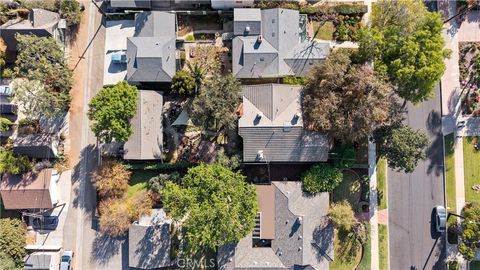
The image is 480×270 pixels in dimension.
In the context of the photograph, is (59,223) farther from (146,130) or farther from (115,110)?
(115,110)

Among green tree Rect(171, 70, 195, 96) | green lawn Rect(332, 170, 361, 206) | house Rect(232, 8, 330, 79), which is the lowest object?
green lawn Rect(332, 170, 361, 206)

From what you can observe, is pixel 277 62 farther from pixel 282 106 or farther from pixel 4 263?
pixel 4 263

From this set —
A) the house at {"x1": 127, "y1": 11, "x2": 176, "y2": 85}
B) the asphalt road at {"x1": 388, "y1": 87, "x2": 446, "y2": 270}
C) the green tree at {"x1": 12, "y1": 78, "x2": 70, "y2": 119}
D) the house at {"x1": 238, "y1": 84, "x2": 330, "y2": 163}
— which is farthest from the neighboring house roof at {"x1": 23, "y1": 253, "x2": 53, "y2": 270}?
the asphalt road at {"x1": 388, "y1": 87, "x2": 446, "y2": 270}

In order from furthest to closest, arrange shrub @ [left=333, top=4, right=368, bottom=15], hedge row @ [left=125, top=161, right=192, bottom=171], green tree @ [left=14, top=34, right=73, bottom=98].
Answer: shrub @ [left=333, top=4, right=368, bottom=15] → hedge row @ [left=125, top=161, right=192, bottom=171] → green tree @ [left=14, top=34, right=73, bottom=98]

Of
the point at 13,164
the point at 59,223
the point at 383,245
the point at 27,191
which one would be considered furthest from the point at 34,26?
the point at 383,245

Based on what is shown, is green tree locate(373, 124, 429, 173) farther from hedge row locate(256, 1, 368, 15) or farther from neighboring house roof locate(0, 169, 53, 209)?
neighboring house roof locate(0, 169, 53, 209)

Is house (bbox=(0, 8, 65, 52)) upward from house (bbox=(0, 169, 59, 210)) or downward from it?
upward

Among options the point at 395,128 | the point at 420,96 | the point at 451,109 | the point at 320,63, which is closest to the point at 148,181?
the point at 320,63

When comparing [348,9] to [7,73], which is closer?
[7,73]
